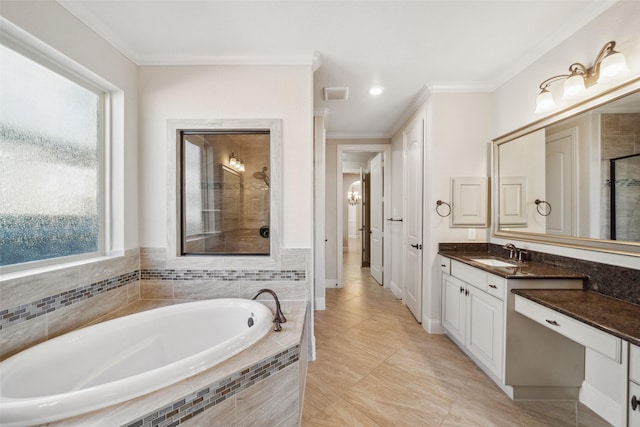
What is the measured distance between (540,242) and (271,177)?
2.19 meters

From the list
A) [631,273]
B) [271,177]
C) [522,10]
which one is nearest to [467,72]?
[522,10]

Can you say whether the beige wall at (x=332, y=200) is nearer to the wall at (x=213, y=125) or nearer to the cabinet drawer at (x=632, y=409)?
the wall at (x=213, y=125)

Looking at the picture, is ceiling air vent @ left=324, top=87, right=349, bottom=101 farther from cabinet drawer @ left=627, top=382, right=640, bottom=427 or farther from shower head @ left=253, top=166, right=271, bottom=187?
cabinet drawer @ left=627, top=382, right=640, bottom=427

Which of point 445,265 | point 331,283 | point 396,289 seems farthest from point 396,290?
point 445,265

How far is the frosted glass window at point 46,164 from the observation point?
4.17ft

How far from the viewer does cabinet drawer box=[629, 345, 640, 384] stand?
93 centimetres

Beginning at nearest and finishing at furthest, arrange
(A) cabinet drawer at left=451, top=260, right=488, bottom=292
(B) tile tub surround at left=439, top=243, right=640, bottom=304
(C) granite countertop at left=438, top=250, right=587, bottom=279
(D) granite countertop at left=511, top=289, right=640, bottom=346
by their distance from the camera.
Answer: (D) granite countertop at left=511, top=289, right=640, bottom=346, (B) tile tub surround at left=439, top=243, right=640, bottom=304, (C) granite countertop at left=438, top=250, right=587, bottom=279, (A) cabinet drawer at left=451, top=260, right=488, bottom=292

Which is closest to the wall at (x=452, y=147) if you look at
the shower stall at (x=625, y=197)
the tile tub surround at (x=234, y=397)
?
the shower stall at (x=625, y=197)

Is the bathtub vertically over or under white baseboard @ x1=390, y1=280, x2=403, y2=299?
over

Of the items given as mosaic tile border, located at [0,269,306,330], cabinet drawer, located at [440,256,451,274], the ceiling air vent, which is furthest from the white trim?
the ceiling air vent

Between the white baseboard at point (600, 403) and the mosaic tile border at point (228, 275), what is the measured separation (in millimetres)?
2025

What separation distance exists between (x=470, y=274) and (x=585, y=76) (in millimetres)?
1518

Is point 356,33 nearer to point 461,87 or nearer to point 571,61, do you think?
point 461,87

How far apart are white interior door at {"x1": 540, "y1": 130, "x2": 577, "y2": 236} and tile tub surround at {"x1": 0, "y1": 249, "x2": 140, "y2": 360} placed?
3.27 meters
